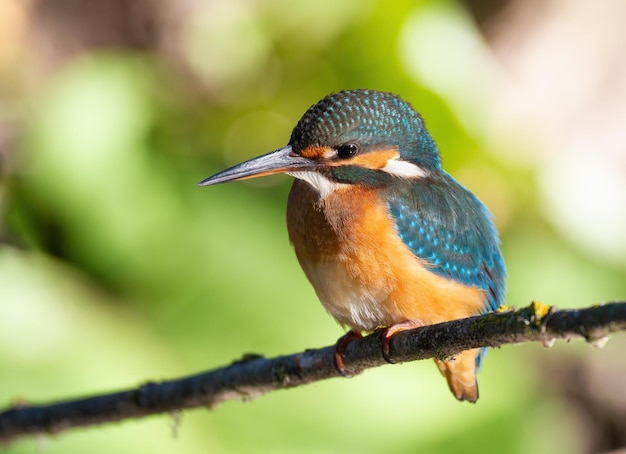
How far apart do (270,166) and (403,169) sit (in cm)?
35

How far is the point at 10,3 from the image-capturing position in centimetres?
452

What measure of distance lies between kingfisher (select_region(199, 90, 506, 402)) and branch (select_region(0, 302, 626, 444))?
2.9 inches

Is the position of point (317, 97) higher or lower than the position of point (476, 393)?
higher

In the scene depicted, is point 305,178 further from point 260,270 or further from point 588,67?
point 588,67

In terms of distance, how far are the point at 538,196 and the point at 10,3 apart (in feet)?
8.95

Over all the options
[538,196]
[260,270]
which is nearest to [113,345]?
[260,270]

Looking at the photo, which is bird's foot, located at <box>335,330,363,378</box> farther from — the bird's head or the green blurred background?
the green blurred background

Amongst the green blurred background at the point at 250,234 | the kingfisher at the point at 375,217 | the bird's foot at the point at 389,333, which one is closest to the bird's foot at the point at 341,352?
the kingfisher at the point at 375,217

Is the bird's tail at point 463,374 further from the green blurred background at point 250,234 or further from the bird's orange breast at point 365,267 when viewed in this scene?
the green blurred background at point 250,234

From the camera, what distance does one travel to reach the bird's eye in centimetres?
213

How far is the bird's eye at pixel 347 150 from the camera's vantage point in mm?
2131

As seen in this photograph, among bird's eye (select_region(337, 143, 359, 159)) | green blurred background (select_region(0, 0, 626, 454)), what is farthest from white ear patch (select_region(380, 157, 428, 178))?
green blurred background (select_region(0, 0, 626, 454))

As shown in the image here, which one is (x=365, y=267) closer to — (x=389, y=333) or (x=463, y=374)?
(x=389, y=333)

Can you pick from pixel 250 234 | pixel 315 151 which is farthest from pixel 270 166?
pixel 250 234
